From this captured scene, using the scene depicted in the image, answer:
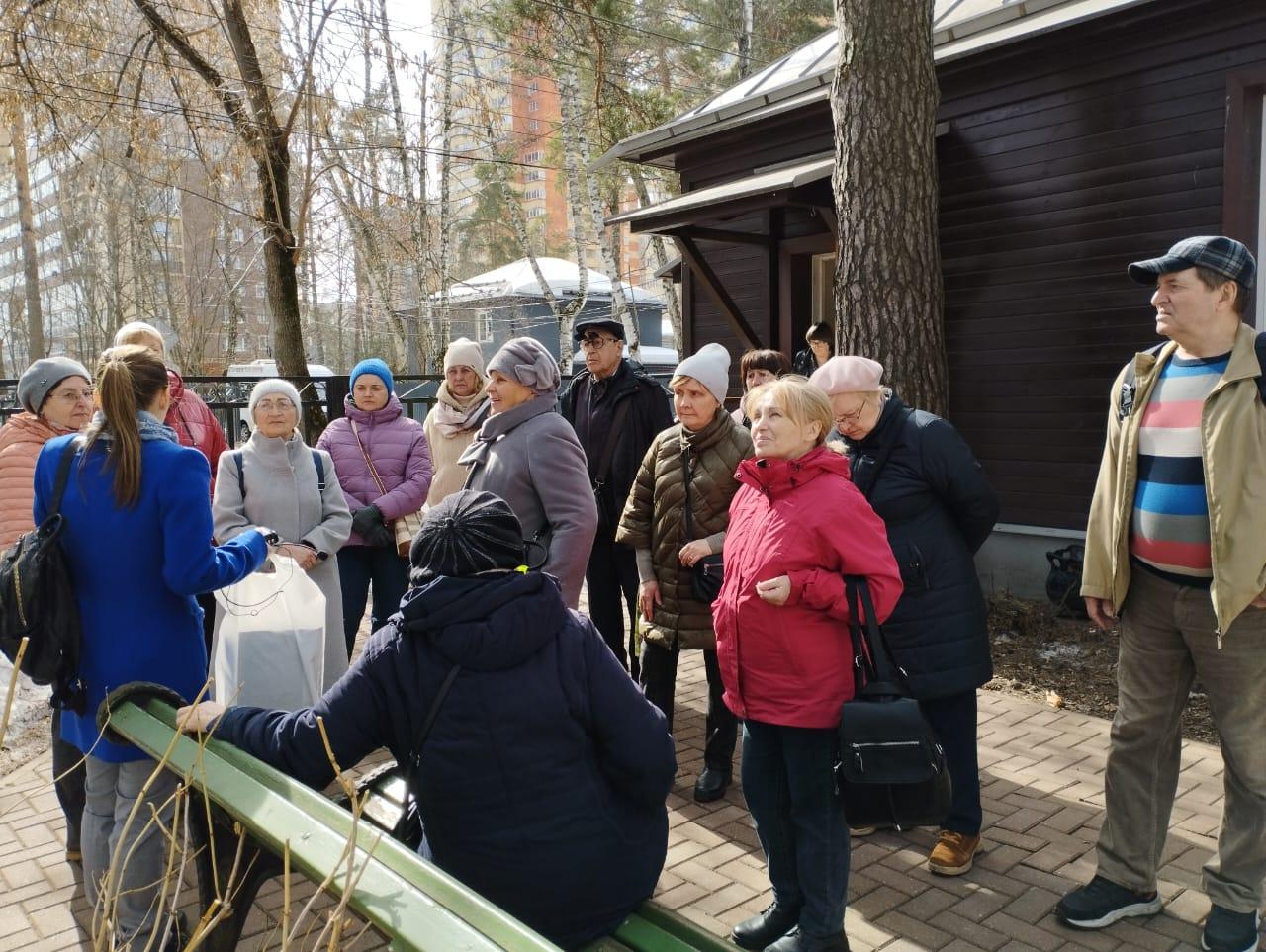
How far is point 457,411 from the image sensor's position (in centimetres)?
519

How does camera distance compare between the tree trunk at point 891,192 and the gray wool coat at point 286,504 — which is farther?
the tree trunk at point 891,192

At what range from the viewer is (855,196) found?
21.0 feet

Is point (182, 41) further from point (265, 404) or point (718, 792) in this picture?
point (718, 792)

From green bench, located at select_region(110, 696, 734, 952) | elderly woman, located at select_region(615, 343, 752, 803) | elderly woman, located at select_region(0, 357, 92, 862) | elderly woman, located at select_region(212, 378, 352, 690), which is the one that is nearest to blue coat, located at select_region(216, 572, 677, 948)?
green bench, located at select_region(110, 696, 734, 952)

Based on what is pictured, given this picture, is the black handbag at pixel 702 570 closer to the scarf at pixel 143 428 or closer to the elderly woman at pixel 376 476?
the elderly woman at pixel 376 476

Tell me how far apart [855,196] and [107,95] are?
9211 mm

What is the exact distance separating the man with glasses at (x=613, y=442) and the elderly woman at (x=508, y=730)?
9.07 feet

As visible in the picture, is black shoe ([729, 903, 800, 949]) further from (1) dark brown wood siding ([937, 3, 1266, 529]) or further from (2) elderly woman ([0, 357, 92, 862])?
(1) dark brown wood siding ([937, 3, 1266, 529])

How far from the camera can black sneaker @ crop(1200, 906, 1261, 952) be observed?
2.95m

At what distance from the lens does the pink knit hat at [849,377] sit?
3.35 meters

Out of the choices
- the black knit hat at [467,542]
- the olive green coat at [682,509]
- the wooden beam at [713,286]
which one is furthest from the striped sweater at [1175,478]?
the wooden beam at [713,286]

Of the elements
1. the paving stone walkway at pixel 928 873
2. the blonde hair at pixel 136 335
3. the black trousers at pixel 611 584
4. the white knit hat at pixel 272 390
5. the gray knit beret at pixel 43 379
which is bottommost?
the paving stone walkway at pixel 928 873

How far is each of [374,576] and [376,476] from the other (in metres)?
0.52

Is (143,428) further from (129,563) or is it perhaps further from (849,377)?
(849,377)
